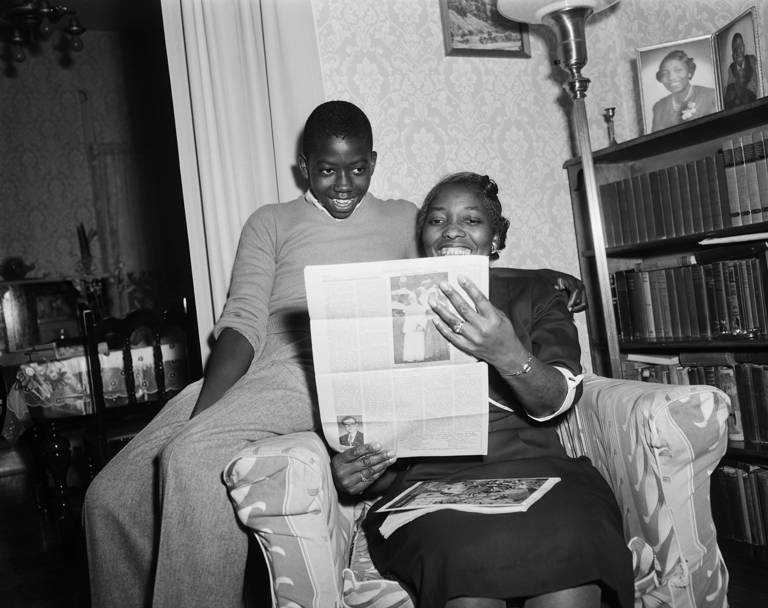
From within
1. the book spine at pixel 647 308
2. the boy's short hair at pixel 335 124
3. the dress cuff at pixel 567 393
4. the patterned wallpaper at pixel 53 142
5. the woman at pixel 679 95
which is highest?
the patterned wallpaper at pixel 53 142

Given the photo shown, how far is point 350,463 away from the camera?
4.55 feet

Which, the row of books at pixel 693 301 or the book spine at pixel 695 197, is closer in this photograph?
the row of books at pixel 693 301

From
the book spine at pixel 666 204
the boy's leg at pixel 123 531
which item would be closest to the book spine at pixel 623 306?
the book spine at pixel 666 204

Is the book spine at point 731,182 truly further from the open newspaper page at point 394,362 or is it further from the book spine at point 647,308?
the open newspaper page at point 394,362

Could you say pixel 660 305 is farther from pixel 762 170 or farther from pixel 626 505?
pixel 626 505

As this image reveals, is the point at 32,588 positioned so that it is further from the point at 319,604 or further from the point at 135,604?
the point at 319,604

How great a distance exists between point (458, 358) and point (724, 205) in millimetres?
1396

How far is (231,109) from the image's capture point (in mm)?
2264

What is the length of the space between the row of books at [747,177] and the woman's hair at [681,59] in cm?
32

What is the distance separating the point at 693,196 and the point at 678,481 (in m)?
1.27

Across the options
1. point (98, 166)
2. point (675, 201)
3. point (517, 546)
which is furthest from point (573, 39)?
point (98, 166)

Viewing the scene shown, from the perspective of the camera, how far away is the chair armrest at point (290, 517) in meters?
1.27

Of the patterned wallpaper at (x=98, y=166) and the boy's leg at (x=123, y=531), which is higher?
the patterned wallpaper at (x=98, y=166)

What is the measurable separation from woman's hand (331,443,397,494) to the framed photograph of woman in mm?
1656
